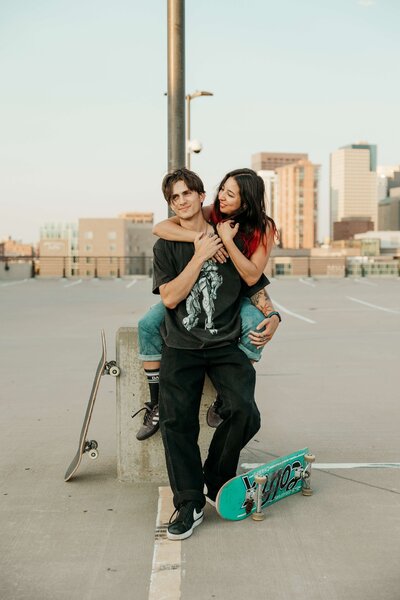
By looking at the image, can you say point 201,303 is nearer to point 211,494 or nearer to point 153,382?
point 153,382

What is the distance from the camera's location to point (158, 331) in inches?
164

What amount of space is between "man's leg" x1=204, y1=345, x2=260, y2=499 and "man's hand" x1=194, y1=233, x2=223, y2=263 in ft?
1.68

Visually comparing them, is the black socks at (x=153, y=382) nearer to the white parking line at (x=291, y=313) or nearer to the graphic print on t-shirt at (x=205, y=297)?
the graphic print on t-shirt at (x=205, y=297)

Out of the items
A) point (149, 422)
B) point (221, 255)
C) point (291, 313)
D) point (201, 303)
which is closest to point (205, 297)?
point (201, 303)

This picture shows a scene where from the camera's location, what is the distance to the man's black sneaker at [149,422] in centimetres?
430

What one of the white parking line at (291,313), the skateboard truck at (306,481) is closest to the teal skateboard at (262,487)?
the skateboard truck at (306,481)

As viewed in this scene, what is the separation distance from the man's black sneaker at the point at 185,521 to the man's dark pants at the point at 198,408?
0.08 m

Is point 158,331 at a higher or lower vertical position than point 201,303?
lower

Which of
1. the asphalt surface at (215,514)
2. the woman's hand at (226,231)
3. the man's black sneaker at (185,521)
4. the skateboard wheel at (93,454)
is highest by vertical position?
the woman's hand at (226,231)

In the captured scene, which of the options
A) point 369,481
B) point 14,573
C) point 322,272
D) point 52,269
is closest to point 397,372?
point 369,481

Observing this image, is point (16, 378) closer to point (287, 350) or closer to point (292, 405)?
point (292, 405)

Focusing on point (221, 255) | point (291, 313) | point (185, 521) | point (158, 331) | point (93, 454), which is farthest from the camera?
point (291, 313)

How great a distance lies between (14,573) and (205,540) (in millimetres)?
926

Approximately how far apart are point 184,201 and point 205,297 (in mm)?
531
